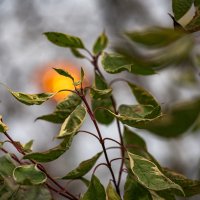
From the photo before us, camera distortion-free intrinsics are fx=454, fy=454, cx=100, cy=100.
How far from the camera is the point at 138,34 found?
2.57 feet

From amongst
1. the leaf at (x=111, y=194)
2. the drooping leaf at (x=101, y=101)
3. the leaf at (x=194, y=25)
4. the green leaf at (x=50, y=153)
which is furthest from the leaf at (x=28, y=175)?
the leaf at (x=194, y=25)

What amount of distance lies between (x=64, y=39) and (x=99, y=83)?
0.12 m

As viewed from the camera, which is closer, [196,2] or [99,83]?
[196,2]

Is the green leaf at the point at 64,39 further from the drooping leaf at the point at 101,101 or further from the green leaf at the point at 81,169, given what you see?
the green leaf at the point at 81,169

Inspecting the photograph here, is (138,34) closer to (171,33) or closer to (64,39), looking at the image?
(171,33)

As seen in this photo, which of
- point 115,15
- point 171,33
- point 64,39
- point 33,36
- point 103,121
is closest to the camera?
point 171,33

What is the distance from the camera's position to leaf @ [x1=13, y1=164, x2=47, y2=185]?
0.73 meters

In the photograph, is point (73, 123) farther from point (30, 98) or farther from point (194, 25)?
point (194, 25)

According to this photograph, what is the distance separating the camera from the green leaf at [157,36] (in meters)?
0.72

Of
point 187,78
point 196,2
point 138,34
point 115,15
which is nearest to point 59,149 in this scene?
point 138,34

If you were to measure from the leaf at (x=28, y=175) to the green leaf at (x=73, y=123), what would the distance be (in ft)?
0.26

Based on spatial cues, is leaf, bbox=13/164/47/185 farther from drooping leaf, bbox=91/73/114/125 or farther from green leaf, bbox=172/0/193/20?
green leaf, bbox=172/0/193/20

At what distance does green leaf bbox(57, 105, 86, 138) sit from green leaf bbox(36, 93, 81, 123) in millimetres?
92

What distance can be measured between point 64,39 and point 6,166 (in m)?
0.28
